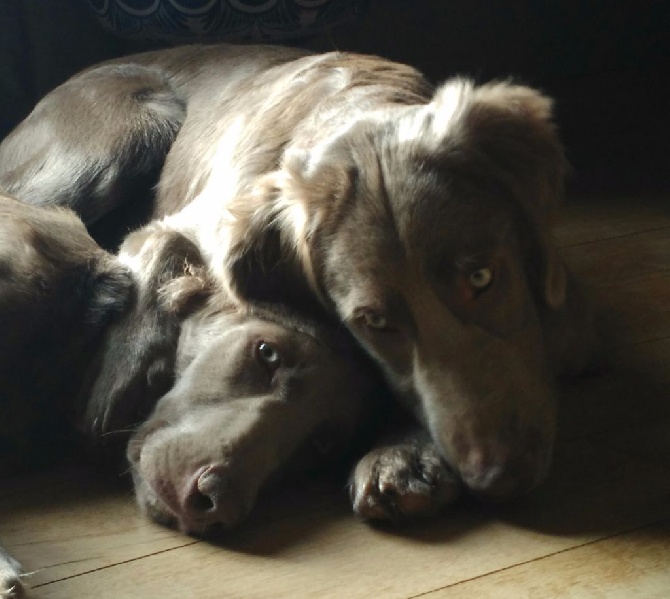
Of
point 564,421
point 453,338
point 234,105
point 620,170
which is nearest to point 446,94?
point 453,338

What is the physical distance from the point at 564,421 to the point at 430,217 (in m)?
0.56

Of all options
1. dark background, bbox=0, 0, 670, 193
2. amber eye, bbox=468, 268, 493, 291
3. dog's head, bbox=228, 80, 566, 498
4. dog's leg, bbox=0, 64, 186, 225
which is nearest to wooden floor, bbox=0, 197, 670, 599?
dog's head, bbox=228, 80, 566, 498

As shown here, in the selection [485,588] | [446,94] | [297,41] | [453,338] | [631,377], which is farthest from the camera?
[297,41]

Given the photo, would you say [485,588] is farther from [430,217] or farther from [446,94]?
[446,94]

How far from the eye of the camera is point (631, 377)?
2.25 metres

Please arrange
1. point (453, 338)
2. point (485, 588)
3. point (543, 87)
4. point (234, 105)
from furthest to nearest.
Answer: point (543, 87) → point (234, 105) → point (453, 338) → point (485, 588)

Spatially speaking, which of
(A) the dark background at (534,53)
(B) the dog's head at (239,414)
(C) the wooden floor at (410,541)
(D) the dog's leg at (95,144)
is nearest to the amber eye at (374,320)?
(B) the dog's head at (239,414)

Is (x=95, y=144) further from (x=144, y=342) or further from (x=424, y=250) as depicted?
→ (x=424, y=250)

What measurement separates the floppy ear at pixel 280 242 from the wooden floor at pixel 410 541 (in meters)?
0.41

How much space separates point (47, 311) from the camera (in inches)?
85.2

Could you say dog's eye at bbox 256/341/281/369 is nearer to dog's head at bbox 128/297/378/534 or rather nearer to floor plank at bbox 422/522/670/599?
dog's head at bbox 128/297/378/534

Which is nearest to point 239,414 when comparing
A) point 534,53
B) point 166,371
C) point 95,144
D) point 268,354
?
point 268,354

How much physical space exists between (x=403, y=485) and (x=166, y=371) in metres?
0.61

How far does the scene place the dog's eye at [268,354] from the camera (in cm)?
199
